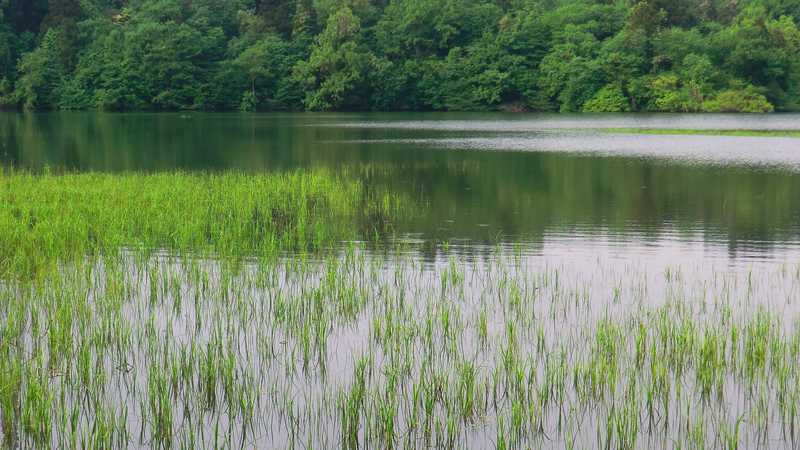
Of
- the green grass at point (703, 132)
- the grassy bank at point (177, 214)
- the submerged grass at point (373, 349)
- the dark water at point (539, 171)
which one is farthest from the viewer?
the green grass at point (703, 132)


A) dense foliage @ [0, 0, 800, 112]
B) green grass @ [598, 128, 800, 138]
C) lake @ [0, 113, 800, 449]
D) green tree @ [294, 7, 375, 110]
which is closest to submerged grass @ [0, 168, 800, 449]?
lake @ [0, 113, 800, 449]

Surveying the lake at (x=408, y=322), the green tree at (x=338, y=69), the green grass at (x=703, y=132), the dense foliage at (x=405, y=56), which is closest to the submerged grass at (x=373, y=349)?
the lake at (x=408, y=322)

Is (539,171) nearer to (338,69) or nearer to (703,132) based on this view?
(703,132)

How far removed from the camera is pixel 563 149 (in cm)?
3506

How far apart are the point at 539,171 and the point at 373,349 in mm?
19355

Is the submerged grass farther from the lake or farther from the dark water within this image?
the dark water

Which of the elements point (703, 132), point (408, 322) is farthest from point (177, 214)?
point (703, 132)

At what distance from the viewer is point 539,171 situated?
2711 centimetres

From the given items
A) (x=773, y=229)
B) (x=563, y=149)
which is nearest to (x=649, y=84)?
(x=563, y=149)

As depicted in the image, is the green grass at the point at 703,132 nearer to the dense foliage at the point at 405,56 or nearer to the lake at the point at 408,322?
the lake at the point at 408,322

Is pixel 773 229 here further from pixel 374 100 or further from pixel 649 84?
pixel 374 100

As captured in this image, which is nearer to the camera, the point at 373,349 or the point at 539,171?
the point at 373,349

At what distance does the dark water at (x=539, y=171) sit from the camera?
1572 cm

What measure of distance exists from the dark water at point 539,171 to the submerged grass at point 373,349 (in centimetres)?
242
